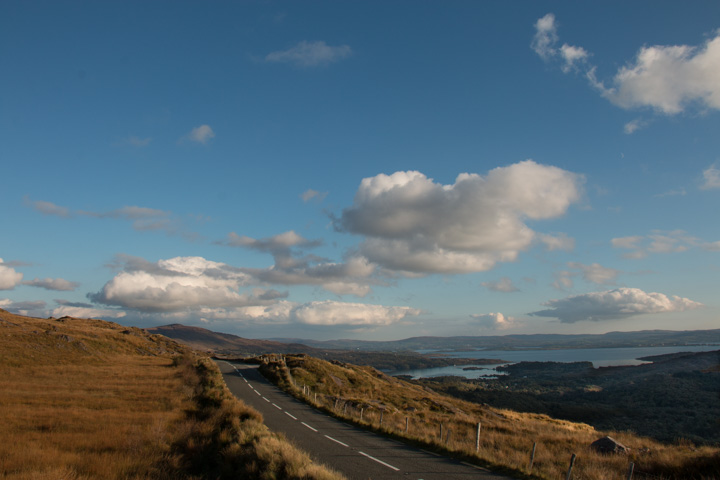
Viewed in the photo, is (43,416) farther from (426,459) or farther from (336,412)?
(426,459)

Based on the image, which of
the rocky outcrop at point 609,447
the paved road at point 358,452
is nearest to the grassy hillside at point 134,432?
the paved road at point 358,452

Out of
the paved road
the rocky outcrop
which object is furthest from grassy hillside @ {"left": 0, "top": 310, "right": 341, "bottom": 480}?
the rocky outcrop

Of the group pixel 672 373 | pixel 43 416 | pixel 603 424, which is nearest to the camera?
pixel 43 416

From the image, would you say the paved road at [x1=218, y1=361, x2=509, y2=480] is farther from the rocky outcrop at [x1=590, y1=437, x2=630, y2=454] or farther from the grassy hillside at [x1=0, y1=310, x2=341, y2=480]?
the rocky outcrop at [x1=590, y1=437, x2=630, y2=454]

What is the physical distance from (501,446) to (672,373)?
120884 mm

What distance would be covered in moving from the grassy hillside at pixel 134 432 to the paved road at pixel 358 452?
62.6 inches

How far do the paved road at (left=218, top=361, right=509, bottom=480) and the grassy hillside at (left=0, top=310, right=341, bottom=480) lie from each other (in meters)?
1.59

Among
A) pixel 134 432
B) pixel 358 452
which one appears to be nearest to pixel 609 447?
pixel 358 452

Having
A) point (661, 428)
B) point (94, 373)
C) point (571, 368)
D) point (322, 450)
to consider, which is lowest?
point (571, 368)

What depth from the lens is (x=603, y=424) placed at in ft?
→ 196

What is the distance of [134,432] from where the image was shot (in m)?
15.7

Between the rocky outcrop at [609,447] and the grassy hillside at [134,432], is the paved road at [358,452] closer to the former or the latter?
the grassy hillside at [134,432]

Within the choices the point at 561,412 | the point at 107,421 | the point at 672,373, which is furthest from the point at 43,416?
the point at 672,373

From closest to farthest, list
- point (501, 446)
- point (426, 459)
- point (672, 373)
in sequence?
point (426, 459) < point (501, 446) < point (672, 373)
